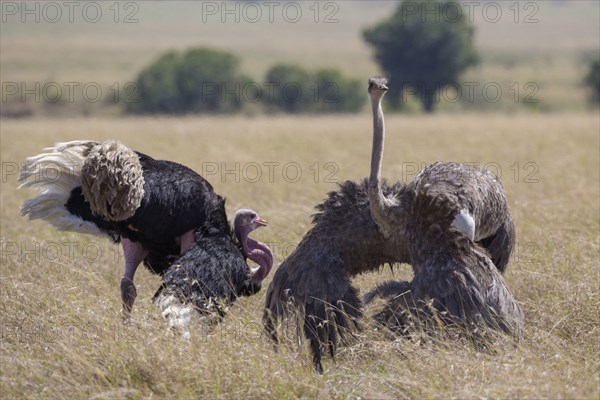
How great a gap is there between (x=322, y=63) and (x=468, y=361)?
71.5 metres

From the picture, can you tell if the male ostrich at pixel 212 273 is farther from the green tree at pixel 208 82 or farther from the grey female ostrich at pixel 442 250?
the green tree at pixel 208 82

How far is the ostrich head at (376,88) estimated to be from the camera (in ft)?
17.2

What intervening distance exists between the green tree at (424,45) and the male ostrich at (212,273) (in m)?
38.4

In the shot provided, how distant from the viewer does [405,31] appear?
49406 millimetres

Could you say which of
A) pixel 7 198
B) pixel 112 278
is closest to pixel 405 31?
pixel 7 198

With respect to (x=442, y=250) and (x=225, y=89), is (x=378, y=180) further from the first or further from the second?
(x=225, y=89)

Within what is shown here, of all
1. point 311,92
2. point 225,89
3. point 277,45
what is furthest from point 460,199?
point 277,45

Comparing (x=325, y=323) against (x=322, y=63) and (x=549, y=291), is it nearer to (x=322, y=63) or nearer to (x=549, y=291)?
(x=549, y=291)

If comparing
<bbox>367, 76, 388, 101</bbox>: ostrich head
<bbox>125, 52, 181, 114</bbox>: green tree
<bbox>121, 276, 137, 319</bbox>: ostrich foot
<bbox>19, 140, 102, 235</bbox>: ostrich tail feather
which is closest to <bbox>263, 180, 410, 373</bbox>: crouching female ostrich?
<bbox>367, 76, 388, 101</bbox>: ostrich head

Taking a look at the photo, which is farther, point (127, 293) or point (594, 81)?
point (594, 81)

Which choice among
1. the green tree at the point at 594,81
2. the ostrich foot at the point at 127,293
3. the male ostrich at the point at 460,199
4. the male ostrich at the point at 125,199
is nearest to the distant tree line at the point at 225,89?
the green tree at the point at 594,81

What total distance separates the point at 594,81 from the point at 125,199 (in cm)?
3932

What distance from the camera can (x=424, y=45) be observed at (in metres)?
47.7

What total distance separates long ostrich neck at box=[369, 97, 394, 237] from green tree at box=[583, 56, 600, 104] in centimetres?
3791
